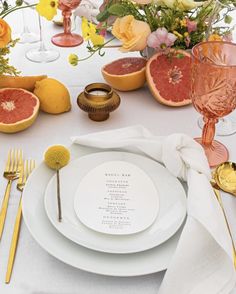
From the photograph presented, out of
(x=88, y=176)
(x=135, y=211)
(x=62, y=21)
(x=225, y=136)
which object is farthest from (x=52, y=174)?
(x=62, y=21)

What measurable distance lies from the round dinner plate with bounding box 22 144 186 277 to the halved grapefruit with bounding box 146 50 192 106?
0.44m

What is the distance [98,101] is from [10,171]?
0.26 m

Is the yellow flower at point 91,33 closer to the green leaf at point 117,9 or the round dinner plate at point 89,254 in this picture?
the green leaf at point 117,9

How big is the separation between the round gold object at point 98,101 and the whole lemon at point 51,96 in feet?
0.13

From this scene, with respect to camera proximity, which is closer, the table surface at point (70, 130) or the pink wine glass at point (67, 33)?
the table surface at point (70, 130)

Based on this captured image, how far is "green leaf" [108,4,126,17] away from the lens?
1.07 metres

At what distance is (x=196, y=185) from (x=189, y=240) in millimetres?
110

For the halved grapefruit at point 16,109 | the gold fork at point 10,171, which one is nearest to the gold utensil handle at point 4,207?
the gold fork at point 10,171

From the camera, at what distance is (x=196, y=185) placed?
2.48 ft

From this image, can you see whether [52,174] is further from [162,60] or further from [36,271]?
[162,60]

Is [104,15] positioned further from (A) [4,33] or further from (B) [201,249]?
(B) [201,249]

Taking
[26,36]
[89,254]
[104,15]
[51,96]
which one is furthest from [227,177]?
[26,36]

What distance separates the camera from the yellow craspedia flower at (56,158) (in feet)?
2.71

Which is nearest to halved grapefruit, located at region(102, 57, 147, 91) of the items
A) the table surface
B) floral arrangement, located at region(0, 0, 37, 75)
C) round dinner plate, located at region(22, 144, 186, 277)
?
the table surface
